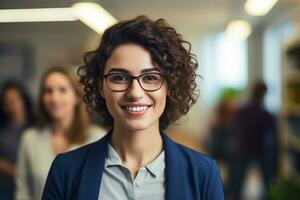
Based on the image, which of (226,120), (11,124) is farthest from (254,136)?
(11,124)

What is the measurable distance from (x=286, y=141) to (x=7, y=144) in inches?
95.2

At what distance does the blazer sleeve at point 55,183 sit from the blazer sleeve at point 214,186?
0.70 ft

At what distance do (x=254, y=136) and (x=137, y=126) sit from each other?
1.93 m

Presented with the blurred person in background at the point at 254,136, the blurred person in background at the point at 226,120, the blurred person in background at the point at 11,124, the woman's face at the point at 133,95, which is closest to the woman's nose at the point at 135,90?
the woman's face at the point at 133,95

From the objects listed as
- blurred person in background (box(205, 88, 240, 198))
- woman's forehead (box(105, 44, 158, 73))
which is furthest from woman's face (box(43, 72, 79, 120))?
blurred person in background (box(205, 88, 240, 198))

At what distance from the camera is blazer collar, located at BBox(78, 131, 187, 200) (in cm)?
63

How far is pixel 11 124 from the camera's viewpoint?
974 millimetres

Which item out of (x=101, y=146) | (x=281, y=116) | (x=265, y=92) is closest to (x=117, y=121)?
(x=101, y=146)

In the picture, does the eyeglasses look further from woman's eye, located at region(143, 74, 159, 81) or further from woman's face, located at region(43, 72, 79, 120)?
woman's face, located at region(43, 72, 79, 120)

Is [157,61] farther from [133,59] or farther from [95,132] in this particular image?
[95,132]

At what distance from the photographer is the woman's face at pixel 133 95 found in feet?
2.03

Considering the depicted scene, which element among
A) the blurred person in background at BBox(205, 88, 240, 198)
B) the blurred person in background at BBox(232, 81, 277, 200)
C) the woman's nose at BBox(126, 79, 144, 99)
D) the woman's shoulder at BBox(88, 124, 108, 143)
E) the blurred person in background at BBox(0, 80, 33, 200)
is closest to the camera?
the woman's nose at BBox(126, 79, 144, 99)

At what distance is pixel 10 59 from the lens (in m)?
0.99

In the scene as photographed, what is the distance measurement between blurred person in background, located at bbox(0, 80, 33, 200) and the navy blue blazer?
9.7 inches
